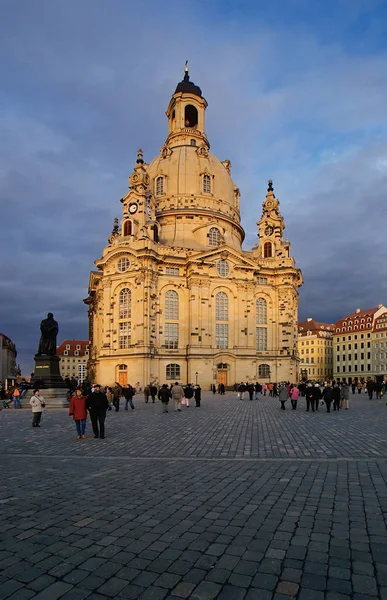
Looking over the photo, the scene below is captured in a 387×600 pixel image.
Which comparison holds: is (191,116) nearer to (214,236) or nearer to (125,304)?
(214,236)

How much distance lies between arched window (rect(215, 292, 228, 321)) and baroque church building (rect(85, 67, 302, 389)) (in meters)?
0.14

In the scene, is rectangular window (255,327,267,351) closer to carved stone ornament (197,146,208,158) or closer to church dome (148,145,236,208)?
church dome (148,145,236,208)

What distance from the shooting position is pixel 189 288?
5981 centimetres

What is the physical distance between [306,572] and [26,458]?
8.44m

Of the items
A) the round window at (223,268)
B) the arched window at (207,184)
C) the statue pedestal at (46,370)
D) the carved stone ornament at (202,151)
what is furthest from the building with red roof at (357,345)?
the statue pedestal at (46,370)

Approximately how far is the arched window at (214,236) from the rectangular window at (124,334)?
1893 centimetres

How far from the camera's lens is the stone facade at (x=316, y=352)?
108625 mm

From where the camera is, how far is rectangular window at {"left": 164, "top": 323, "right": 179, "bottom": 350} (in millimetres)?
58219

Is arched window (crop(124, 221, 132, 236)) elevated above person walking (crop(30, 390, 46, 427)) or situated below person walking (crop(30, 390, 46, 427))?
above

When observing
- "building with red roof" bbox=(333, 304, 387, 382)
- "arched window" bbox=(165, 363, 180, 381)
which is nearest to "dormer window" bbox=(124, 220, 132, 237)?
"arched window" bbox=(165, 363, 180, 381)

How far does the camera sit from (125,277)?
57375 millimetres

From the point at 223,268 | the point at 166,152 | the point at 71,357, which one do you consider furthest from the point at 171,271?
the point at 71,357

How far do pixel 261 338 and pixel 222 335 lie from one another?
7.29 metres

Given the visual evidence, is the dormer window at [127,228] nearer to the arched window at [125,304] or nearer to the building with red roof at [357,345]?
the arched window at [125,304]
